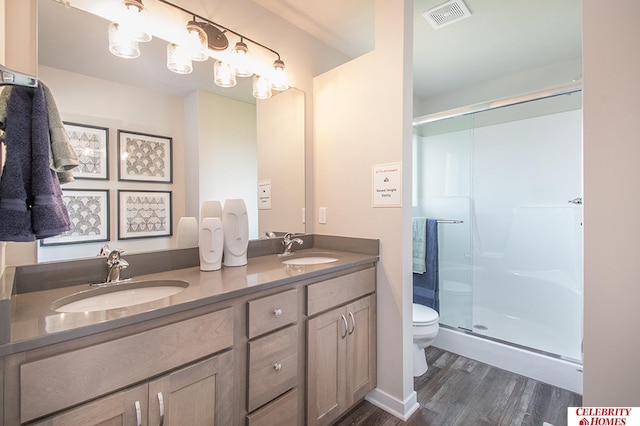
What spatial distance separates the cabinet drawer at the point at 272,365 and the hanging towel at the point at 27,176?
0.78m

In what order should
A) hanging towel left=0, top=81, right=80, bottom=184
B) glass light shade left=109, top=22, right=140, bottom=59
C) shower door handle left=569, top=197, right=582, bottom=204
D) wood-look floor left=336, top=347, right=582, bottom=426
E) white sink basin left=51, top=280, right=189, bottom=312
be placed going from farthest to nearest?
shower door handle left=569, top=197, right=582, bottom=204, wood-look floor left=336, top=347, right=582, bottom=426, glass light shade left=109, top=22, right=140, bottom=59, white sink basin left=51, top=280, right=189, bottom=312, hanging towel left=0, top=81, right=80, bottom=184

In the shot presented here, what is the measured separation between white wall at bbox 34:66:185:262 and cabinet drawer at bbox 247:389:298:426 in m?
0.89

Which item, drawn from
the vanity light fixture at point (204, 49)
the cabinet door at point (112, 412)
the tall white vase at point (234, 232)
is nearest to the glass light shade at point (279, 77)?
the vanity light fixture at point (204, 49)

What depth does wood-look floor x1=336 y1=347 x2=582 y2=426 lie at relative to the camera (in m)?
1.61

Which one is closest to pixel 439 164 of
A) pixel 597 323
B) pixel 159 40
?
pixel 597 323

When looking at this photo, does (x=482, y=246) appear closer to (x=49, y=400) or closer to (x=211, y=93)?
(x=211, y=93)

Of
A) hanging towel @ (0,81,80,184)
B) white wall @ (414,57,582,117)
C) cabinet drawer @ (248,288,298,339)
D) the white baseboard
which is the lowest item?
the white baseboard

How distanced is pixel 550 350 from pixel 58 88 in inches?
137

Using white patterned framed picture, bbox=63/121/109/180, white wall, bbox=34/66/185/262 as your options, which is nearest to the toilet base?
white wall, bbox=34/66/185/262

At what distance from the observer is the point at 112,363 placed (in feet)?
2.56

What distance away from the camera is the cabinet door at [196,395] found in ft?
2.85

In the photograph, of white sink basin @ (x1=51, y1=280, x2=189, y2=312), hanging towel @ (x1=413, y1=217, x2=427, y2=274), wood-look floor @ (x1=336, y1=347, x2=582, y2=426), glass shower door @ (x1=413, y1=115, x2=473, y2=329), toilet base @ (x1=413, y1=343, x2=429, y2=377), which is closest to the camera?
white sink basin @ (x1=51, y1=280, x2=189, y2=312)

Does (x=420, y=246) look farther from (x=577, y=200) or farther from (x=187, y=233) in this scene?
(x=187, y=233)

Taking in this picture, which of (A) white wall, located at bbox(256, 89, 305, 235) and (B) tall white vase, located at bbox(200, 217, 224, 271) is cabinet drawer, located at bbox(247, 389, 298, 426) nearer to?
(B) tall white vase, located at bbox(200, 217, 224, 271)
